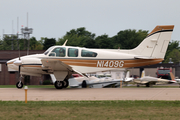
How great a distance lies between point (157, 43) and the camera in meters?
16.8

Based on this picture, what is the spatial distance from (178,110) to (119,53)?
9382 millimetres

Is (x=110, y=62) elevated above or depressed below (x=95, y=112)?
above

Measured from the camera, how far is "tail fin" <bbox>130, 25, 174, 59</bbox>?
16.6m

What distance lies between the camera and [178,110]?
7922 mm

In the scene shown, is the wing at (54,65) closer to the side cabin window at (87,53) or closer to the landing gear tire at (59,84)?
the landing gear tire at (59,84)

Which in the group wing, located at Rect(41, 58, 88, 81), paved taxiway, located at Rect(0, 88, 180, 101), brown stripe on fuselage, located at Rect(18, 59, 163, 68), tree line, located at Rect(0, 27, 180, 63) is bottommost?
paved taxiway, located at Rect(0, 88, 180, 101)

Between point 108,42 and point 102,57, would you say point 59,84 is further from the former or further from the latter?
point 108,42

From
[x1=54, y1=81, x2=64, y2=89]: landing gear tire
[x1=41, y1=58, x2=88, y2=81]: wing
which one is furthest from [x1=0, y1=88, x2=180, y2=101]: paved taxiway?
[x1=54, y1=81, x2=64, y2=89]: landing gear tire

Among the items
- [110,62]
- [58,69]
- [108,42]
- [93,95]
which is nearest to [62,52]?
[58,69]

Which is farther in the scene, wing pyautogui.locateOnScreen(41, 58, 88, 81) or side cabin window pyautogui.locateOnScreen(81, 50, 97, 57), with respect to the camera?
side cabin window pyautogui.locateOnScreen(81, 50, 97, 57)

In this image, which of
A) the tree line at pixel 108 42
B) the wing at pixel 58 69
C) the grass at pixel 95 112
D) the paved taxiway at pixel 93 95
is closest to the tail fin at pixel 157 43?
the paved taxiway at pixel 93 95

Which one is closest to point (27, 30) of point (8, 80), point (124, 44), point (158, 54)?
point (8, 80)

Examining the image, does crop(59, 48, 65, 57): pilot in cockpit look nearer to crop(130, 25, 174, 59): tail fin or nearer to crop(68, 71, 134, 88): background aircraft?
crop(68, 71, 134, 88): background aircraft

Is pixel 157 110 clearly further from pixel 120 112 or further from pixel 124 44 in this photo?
pixel 124 44
